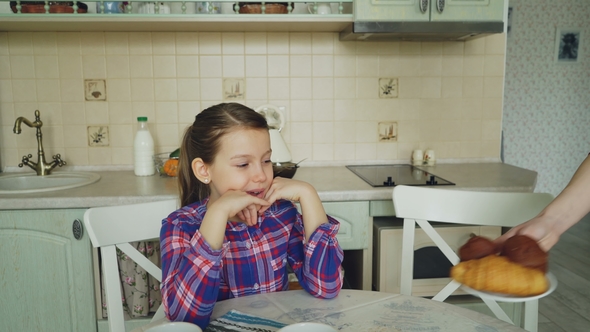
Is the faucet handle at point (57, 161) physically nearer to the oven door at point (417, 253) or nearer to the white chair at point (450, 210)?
the oven door at point (417, 253)

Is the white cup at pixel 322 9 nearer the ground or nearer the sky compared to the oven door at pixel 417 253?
nearer the sky

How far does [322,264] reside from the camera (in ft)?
3.37

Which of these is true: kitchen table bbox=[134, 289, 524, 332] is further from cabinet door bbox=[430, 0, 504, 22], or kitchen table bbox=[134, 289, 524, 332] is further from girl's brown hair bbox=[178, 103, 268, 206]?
cabinet door bbox=[430, 0, 504, 22]

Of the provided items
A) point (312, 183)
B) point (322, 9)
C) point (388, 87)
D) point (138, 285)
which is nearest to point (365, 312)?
point (312, 183)

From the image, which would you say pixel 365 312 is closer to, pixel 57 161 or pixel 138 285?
pixel 138 285

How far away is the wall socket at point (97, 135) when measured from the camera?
2.06 metres

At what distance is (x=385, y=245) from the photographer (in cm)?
165

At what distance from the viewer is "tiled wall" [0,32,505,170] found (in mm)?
2018

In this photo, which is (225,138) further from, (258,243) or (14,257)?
(14,257)

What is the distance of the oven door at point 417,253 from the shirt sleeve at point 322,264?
60 cm

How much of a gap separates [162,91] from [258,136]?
1132 mm

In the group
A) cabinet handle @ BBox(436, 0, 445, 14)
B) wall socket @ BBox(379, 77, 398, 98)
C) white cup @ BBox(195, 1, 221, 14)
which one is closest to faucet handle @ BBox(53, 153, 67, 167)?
white cup @ BBox(195, 1, 221, 14)

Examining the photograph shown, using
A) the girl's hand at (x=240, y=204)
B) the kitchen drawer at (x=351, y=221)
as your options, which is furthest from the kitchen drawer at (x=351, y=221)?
the girl's hand at (x=240, y=204)

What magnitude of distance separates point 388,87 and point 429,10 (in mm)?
431
